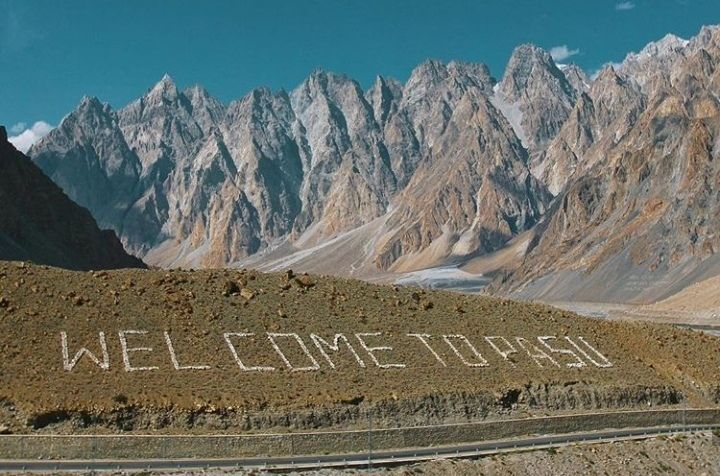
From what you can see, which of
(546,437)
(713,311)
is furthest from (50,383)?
(713,311)

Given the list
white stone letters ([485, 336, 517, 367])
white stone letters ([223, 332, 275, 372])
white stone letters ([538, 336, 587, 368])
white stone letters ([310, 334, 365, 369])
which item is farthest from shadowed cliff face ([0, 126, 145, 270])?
white stone letters ([538, 336, 587, 368])

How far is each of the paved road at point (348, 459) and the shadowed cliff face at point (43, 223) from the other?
104242mm

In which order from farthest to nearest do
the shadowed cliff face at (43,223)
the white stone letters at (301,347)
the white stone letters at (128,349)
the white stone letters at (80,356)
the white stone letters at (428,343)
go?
1. the shadowed cliff face at (43,223)
2. the white stone letters at (428,343)
3. the white stone letters at (301,347)
4. the white stone letters at (128,349)
5. the white stone letters at (80,356)

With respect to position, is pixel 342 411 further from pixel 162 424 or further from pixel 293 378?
pixel 162 424

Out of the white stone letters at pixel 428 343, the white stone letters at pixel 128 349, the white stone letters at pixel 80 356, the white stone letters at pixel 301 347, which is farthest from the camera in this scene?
the white stone letters at pixel 428 343

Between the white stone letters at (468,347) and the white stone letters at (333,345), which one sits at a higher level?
the white stone letters at (333,345)

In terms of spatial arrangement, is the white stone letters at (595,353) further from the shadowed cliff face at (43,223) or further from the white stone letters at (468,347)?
the shadowed cliff face at (43,223)

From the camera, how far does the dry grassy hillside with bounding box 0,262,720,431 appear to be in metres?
47.4

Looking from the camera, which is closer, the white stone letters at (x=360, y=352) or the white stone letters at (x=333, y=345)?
the white stone letters at (x=360, y=352)

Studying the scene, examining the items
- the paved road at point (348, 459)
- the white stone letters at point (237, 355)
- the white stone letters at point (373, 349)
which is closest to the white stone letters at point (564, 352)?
the paved road at point (348, 459)

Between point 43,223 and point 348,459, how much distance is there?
142937 mm

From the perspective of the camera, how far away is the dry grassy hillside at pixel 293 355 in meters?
47.4

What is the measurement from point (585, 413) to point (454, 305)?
16439 millimetres

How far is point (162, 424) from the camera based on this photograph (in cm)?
4603
